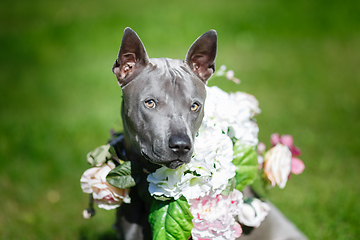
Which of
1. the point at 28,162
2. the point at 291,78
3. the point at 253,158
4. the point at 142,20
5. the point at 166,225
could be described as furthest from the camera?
the point at 142,20

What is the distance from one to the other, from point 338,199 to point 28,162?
4.14 m

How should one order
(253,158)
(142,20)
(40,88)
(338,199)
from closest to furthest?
(253,158)
(338,199)
(40,88)
(142,20)

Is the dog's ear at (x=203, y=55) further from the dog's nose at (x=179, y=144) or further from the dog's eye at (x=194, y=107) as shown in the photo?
the dog's nose at (x=179, y=144)

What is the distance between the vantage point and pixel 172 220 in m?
2.02

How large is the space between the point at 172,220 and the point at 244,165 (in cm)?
66

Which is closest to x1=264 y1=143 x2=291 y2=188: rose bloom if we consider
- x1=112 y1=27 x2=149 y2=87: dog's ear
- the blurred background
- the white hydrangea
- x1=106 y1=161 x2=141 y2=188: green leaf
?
the white hydrangea

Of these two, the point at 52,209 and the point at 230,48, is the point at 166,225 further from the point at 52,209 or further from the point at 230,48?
the point at 230,48

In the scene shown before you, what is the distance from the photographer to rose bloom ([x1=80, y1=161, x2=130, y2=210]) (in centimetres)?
213

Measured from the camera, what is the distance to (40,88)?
24.3 feet

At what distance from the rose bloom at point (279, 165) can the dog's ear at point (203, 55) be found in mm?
726

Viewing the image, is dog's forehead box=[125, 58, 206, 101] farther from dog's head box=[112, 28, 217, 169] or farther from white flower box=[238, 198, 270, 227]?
white flower box=[238, 198, 270, 227]

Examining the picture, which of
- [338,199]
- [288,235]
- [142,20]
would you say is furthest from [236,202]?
[142,20]

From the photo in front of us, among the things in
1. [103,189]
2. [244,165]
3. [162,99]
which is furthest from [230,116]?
[103,189]

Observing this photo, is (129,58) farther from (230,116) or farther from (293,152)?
(293,152)
